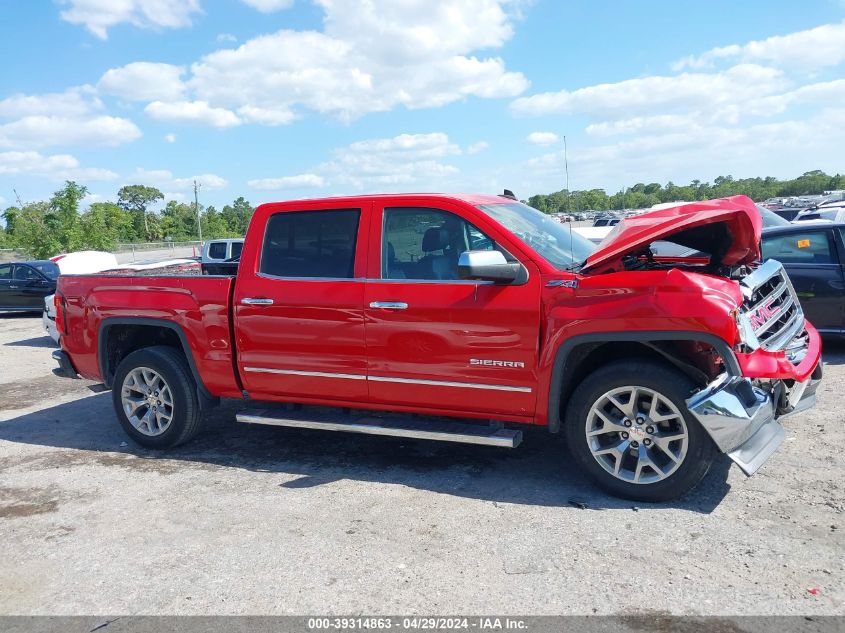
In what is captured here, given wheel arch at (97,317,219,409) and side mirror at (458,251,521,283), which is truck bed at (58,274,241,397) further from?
side mirror at (458,251,521,283)

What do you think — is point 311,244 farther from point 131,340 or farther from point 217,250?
point 217,250

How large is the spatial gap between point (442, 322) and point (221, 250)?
12922mm

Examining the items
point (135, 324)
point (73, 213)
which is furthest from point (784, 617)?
point (73, 213)

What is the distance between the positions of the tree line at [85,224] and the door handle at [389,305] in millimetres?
3844

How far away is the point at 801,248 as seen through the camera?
26.4 ft

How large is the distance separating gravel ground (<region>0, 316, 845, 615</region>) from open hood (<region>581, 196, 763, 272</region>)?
4.74 feet

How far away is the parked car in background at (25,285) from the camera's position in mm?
17078

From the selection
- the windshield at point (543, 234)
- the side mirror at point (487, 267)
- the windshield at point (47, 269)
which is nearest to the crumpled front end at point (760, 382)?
the windshield at point (543, 234)

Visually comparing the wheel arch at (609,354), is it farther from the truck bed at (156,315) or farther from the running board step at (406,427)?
the truck bed at (156,315)

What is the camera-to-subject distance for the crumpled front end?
3850 millimetres

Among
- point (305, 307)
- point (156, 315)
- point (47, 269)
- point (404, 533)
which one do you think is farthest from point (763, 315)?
point (47, 269)

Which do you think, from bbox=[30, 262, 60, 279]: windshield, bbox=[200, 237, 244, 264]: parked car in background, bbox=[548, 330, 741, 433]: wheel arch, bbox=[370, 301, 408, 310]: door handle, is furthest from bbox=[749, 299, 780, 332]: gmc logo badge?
bbox=[30, 262, 60, 279]: windshield

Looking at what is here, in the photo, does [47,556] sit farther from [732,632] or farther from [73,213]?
[73,213]

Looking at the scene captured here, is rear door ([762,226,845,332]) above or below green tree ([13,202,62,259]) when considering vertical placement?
below
